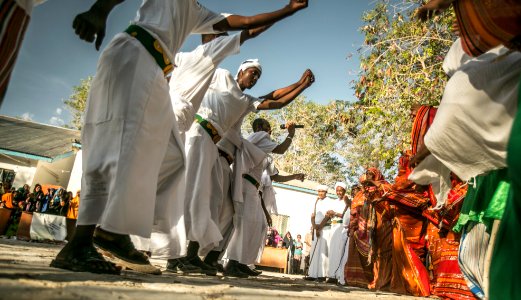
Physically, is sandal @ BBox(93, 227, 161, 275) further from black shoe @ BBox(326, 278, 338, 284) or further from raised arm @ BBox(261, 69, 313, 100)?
black shoe @ BBox(326, 278, 338, 284)

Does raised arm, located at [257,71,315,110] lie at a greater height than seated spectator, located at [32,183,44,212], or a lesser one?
greater

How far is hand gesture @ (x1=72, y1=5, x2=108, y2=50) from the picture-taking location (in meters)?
2.15

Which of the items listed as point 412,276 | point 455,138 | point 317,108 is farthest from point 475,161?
point 317,108

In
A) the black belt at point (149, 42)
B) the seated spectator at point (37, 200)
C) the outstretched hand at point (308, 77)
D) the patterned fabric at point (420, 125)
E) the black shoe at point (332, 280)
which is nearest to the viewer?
the black belt at point (149, 42)

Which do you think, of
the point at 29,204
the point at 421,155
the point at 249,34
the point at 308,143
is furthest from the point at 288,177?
the point at 308,143

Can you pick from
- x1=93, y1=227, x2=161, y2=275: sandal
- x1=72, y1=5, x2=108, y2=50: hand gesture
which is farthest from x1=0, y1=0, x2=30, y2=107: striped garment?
x1=93, y1=227, x2=161, y2=275: sandal

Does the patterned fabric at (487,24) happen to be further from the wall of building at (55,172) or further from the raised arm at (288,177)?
the wall of building at (55,172)

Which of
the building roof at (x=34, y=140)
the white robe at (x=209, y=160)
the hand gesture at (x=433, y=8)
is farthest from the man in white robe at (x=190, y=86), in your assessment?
the building roof at (x=34, y=140)

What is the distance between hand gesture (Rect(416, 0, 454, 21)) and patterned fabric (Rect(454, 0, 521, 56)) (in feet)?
0.20

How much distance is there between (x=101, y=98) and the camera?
232 centimetres

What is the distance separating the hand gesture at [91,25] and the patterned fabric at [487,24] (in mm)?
1811

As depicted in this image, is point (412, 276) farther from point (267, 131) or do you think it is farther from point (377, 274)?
point (267, 131)

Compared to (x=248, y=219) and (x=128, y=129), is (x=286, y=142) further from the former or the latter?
(x=128, y=129)

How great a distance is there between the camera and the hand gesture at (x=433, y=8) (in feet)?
5.89
